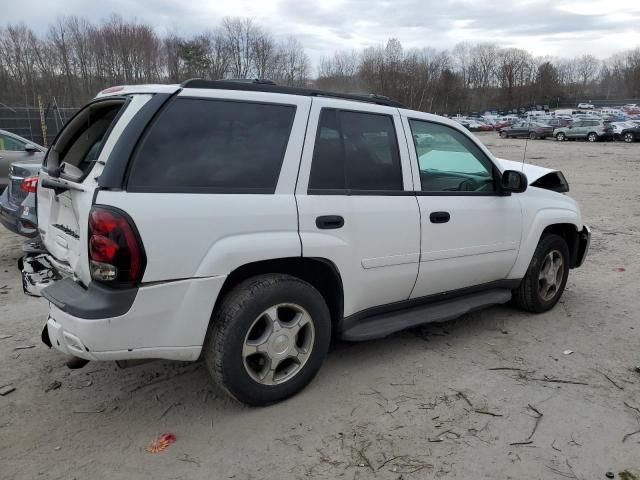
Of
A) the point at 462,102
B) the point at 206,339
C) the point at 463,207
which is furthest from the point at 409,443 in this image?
the point at 462,102

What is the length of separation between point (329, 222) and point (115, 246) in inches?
49.5

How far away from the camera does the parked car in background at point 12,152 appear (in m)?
10.7

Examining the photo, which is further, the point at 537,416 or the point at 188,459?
the point at 537,416

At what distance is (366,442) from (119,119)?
223cm

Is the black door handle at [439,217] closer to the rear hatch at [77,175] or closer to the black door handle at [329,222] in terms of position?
the black door handle at [329,222]

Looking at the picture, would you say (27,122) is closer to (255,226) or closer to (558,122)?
(255,226)

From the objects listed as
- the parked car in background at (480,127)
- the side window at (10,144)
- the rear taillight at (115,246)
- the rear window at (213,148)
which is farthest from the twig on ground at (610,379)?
the parked car in background at (480,127)

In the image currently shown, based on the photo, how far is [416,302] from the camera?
3982mm

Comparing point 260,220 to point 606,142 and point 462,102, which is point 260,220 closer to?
point 606,142

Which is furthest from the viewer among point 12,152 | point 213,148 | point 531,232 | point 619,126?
point 619,126

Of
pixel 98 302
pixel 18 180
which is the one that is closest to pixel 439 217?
pixel 98 302

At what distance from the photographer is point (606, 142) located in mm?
39156

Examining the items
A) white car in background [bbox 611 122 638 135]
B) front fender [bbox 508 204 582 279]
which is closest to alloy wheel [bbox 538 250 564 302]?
front fender [bbox 508 204 582 279]

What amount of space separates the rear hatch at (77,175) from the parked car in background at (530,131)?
44368 millimetres
